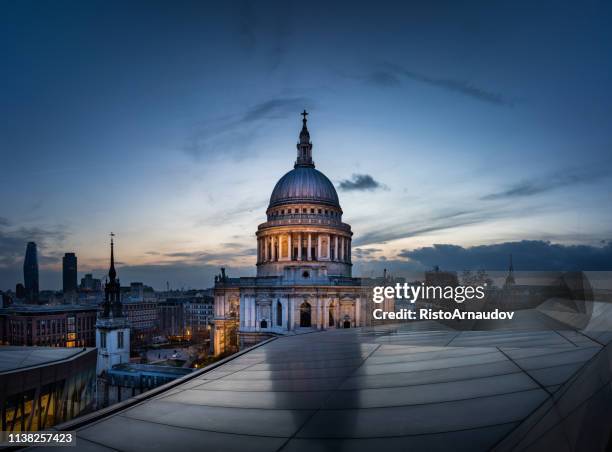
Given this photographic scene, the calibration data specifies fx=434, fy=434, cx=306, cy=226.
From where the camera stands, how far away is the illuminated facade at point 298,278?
74.1 metres

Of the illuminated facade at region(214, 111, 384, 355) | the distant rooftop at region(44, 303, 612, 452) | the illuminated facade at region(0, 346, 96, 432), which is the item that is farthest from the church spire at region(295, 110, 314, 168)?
the distant rooftop at region(44, 303, 612, 452)

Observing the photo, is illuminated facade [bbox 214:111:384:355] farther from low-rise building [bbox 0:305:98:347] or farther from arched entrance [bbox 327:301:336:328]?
low-rise building [bbox 0:305:98:347]

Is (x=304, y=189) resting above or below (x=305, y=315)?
above

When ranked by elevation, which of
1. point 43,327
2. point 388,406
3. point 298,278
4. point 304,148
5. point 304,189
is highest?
point 304,148

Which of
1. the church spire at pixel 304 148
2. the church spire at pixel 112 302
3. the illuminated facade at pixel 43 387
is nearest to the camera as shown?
the illuminated facade at pixel 43 387

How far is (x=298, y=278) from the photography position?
7500cm

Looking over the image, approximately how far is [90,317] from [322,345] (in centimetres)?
13615

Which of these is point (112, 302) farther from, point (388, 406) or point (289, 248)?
point (388, 406)

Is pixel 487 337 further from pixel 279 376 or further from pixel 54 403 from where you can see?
pixel 54 403

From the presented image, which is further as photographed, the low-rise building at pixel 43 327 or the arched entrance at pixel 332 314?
the low-rise building at pixel 43 327

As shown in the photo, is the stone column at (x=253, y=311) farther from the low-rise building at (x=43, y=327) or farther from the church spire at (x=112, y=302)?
the low-rise building at (x=43, y=327)

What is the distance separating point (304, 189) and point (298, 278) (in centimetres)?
2824

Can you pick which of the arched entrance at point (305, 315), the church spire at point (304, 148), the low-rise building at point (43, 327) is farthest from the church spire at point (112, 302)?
the low-rise building at point (43, 327)

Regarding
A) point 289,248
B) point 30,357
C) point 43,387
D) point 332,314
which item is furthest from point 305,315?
point 43,387
